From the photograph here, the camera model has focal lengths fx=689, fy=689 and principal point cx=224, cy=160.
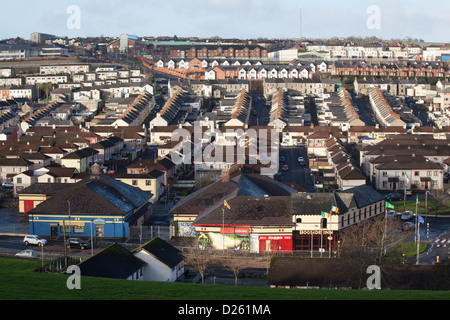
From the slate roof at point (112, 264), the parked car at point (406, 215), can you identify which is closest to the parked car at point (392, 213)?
the parked car at point (406, 215)

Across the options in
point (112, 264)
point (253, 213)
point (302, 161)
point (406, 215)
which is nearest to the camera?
point (112, 264)

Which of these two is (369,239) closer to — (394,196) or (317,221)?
(317,221)

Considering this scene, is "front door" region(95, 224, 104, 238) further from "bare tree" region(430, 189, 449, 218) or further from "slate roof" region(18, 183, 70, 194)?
"bare tree" region(430, 189, 449, 218)

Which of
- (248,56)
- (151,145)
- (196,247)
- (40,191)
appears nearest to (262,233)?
(196,247)

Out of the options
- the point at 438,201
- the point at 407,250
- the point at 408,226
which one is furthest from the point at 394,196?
the point at 407,250
